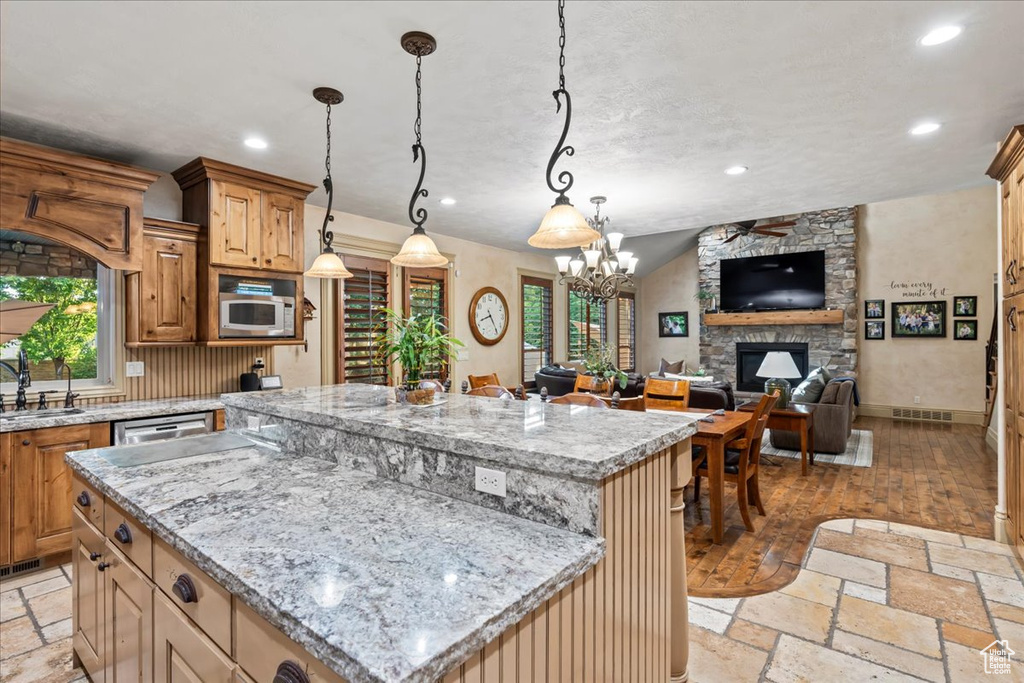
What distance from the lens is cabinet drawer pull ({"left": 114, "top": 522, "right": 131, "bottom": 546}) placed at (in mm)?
1525

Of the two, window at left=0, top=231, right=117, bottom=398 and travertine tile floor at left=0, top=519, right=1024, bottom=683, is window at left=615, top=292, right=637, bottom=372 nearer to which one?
travertine tile floor at left=0, top=519, right=1024, bottom=683

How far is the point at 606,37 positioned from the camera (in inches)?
79.7

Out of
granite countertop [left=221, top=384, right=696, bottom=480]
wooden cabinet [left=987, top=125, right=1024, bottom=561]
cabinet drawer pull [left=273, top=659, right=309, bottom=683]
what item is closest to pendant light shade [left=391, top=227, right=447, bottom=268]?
granite countertop [left=221, top=384, right=696, bottom=480]

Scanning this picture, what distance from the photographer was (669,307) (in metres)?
10.1

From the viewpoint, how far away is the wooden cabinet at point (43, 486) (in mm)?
2799

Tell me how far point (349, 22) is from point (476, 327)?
14.6 feet

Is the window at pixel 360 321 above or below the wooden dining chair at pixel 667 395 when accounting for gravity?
above

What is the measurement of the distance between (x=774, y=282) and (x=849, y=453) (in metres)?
3.50

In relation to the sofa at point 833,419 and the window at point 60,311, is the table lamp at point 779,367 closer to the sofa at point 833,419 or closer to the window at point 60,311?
the sofa at point 833,419

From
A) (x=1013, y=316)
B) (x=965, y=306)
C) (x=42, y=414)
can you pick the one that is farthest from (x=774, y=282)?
(x=42, y=414)

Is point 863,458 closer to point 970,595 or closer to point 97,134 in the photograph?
point 970,595

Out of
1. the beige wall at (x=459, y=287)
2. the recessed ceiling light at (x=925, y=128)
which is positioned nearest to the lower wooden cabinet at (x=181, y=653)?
the beige wall at (x=459, y=287)

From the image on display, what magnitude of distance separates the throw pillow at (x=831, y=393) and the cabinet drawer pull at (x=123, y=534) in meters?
6.06

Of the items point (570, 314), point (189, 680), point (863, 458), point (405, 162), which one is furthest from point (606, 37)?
point (570, 314)
